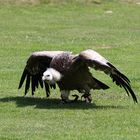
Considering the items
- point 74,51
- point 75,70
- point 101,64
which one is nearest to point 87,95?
point 75,70

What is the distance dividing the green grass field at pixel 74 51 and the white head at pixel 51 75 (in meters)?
0.48

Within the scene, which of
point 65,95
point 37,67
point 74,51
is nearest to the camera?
point 65,95

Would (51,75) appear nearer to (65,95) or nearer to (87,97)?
(65,95)

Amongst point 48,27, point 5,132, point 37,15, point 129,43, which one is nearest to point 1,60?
point 129,43

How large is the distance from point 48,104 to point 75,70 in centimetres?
83

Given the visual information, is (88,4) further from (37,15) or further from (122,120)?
(122,120)

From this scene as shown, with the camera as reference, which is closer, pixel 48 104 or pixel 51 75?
pixel 51 75

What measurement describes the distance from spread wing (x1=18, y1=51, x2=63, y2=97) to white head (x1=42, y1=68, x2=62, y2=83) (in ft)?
1.56

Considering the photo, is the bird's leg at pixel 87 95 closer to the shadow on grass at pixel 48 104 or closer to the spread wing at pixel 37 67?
the shadow on grass at pixel 48 104

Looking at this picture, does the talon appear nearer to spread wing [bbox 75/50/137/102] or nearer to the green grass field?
the green grass field

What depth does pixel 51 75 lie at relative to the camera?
11938 millimetres

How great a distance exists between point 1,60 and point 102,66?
756cm

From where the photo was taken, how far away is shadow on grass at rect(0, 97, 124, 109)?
39.7ft

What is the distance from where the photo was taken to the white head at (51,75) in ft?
39.1
